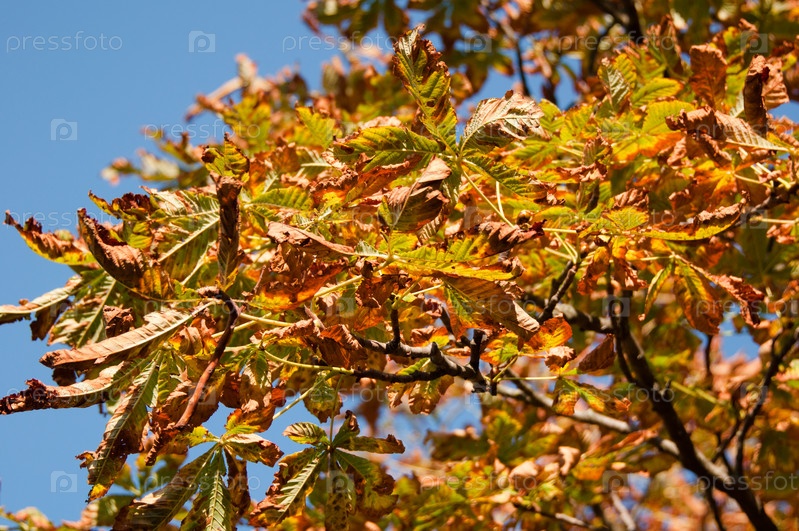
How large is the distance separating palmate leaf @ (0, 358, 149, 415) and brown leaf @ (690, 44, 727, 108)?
1.46 m

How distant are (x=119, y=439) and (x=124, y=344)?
0.84 feet

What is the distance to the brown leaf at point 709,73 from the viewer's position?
173 cm

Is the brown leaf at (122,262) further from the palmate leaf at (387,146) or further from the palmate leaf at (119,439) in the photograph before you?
the palmate leaf at (387,146)

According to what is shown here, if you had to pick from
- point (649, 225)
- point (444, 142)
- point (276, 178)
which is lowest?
point (649, 225)

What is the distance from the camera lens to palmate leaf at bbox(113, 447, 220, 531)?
1354 mm

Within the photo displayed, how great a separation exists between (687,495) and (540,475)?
4477mm

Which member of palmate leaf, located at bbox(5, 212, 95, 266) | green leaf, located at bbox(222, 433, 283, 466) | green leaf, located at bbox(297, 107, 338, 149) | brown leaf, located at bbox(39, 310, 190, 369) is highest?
green leaf, located at bbox(297, 107, 338, 149)

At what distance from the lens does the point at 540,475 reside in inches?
92.7

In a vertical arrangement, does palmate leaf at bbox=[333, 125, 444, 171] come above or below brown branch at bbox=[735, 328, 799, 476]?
above

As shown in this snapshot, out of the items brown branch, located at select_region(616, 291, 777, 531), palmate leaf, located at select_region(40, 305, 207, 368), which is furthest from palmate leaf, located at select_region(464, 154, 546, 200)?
brown branch, located at select_region(616, 291, 777, 531)

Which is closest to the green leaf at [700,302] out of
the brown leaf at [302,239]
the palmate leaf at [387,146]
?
the palmate leaf at [387,146]

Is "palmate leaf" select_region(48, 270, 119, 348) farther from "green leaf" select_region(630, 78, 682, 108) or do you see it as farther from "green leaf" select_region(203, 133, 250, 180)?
"green leaf" select_region(630, 78, 682, 108)

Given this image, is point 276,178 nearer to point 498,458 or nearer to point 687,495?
point 498,458

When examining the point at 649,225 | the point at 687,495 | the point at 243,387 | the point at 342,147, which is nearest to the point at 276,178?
the point at 342,147
